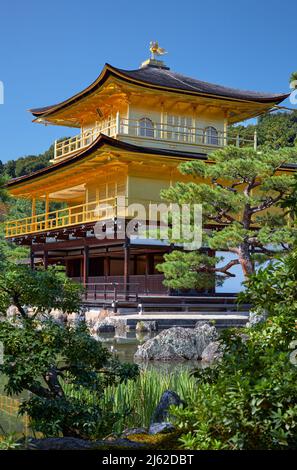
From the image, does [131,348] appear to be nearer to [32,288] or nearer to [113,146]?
[113,146]

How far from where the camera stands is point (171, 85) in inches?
1068

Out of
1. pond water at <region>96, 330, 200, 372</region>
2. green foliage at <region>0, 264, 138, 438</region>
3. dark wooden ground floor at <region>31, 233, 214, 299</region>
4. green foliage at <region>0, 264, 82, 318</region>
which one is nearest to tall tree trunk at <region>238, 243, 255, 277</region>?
pond water at <region>96, 330, 200, 372</region>

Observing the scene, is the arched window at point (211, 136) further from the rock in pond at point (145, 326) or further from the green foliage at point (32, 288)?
the green foliage at point (32, 288)

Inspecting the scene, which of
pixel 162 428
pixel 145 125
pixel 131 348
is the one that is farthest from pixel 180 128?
pixel 162 428

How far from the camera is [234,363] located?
3.86 metres

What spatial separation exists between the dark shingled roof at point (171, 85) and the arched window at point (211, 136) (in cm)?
160

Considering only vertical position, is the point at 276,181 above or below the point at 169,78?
below

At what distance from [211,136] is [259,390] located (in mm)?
25866

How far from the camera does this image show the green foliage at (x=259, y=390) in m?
3.49

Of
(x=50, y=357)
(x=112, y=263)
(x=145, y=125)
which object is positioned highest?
(x=145, y=125)

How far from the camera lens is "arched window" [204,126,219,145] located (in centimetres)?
2878
